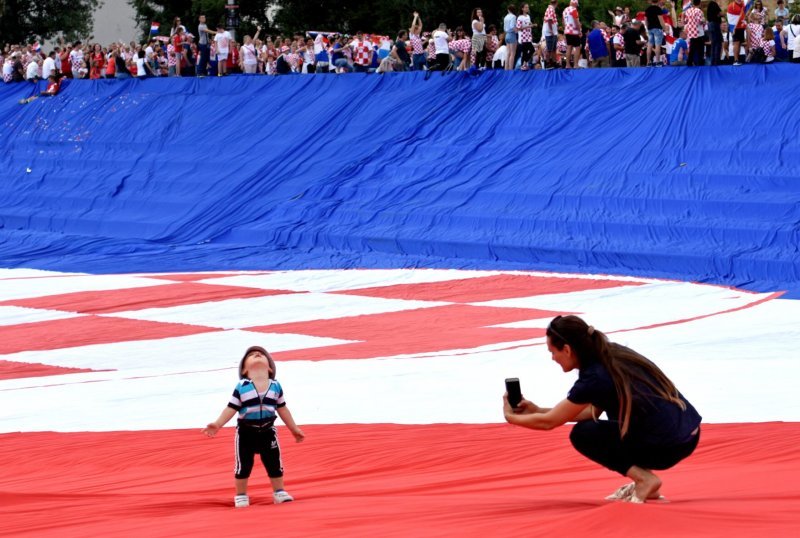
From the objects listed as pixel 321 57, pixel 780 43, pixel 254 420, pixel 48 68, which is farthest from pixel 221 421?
pixel 48 68

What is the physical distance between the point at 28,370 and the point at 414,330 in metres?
5.07

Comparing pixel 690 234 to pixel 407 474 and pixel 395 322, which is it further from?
pixel 407 474

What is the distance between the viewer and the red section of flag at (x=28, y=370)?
15688 millimetres

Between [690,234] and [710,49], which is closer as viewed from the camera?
[690,234]

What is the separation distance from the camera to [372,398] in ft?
42.8

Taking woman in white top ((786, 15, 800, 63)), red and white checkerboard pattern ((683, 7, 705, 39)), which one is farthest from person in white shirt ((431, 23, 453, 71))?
woman in white top ((786, 15, 800, 63))

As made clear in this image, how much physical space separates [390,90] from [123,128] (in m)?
8.53

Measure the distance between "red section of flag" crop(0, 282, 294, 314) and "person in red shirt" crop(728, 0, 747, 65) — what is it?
10.4 meters

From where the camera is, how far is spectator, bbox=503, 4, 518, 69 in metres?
29.8

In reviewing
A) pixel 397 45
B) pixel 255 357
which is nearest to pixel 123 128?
pixel 397 45

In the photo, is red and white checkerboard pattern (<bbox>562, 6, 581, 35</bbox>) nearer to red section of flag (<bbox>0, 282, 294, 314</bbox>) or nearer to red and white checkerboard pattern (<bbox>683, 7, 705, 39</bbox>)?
red and white checkerboard pattern (<bbox>683, 7, 705, 39</bbox>)

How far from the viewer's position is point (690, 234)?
78.2 ft

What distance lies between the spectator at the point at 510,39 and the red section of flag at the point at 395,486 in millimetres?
19270

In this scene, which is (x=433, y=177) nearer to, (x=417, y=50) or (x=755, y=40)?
(x=417, y=50)
